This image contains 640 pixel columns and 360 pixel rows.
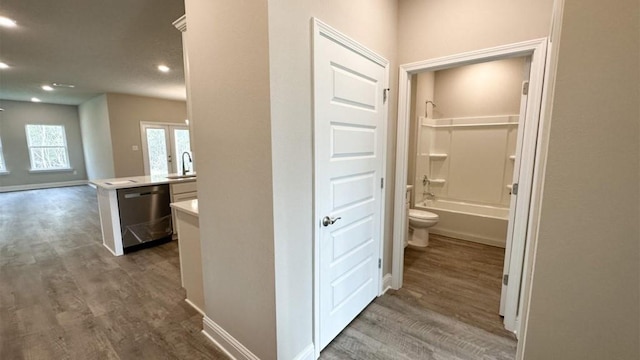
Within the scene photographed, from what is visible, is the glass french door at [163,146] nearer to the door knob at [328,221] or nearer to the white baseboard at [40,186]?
the white baseboard at [40,186]

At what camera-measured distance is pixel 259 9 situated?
47.1 inches

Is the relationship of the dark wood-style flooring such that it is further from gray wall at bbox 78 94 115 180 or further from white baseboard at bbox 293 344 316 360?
gray wall at bbox 78 94 115 180

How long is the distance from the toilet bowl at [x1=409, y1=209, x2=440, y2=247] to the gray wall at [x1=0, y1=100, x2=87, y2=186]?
34.8 ft

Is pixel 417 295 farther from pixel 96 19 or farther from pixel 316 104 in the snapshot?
pixel 96 19

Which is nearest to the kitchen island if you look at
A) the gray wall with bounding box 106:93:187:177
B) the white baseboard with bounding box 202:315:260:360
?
the white baseboard with bounding box 202:315:260:360

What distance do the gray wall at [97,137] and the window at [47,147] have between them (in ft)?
1.89

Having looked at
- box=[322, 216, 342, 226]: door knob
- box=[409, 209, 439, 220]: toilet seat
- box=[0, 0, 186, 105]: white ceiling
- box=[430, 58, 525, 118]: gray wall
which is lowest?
box=[409, 209, 439, 220]: toilet seat

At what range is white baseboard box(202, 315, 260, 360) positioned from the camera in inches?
63.4

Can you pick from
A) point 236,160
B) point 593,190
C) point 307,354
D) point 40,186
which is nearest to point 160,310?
point 307,354

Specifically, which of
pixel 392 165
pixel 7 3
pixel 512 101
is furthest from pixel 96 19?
pixel 512 101

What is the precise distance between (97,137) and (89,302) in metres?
6.84

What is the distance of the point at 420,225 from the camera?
11.0 feet

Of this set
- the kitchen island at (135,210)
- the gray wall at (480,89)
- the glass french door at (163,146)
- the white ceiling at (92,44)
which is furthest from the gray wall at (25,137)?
the gray wall at (480,89)

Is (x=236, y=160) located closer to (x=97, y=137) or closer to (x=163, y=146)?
(x=163, y=146)
